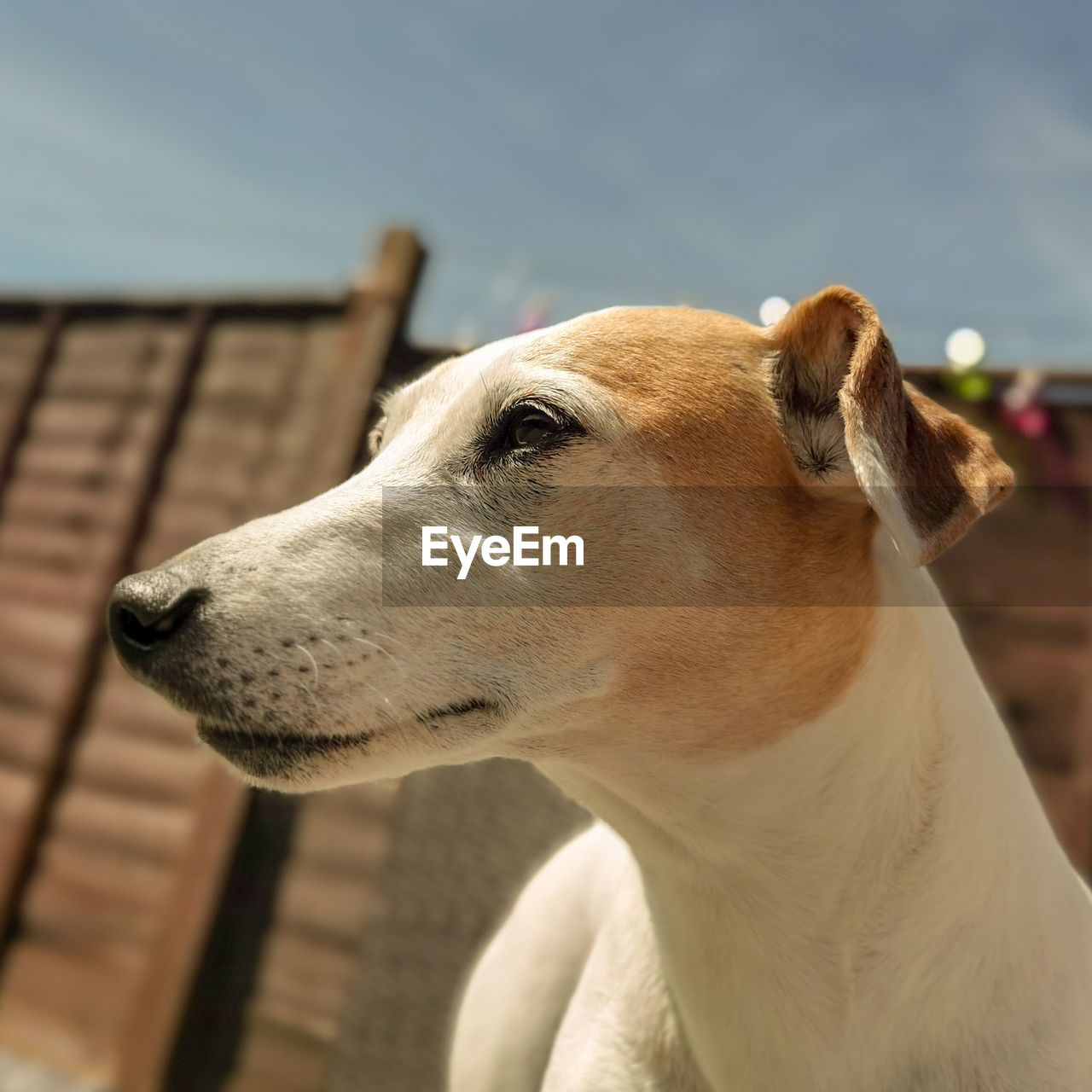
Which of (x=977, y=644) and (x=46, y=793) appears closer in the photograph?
(x=977, y=644)

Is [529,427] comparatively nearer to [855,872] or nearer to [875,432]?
[875,432]

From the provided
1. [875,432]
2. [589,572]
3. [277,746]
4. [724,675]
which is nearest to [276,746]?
[277,746]

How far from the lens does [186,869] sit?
129 inches

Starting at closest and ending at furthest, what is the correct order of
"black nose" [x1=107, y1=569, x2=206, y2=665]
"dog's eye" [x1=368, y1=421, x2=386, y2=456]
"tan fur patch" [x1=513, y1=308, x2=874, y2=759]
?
"black nose" [x1=107, y1=569, x2=206, y2=665] → "tan fur patch" [x1=513, y1=308, x2=874, y2=759] → "dog's eye" [x1=368, y1=421, x2=386, y2=456]

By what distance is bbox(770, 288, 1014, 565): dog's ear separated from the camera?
107cm

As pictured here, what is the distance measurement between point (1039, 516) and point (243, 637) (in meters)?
2.47

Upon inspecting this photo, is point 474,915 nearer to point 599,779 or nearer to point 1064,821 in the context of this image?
point 1064,821

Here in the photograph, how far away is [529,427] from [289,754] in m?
0.49

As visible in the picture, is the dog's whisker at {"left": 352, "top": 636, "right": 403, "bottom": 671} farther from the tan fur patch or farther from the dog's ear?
the dog's ear

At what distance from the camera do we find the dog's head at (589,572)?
1066 mm

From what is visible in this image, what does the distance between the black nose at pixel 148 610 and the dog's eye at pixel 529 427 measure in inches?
16.7

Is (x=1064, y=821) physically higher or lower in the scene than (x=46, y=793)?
higher

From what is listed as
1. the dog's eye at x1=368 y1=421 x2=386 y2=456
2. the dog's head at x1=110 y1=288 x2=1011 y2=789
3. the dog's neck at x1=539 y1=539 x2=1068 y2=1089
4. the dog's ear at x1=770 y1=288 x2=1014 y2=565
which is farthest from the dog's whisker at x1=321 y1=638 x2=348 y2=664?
the dog's ear at x1=770 y1=288 x2=1014 y2=565

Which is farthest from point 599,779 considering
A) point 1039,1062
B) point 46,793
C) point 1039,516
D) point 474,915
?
point 46,793
